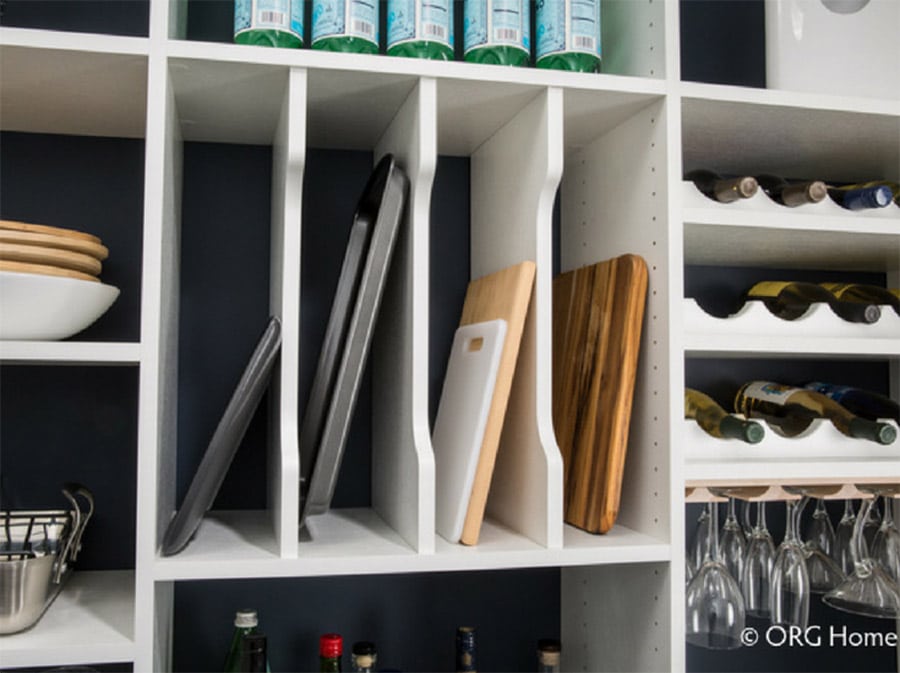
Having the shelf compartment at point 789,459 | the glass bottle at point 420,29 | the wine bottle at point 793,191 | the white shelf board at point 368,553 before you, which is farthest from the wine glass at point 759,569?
the glass bottle at point 420,29

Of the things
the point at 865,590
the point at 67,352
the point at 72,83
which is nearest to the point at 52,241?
the point at 67,352

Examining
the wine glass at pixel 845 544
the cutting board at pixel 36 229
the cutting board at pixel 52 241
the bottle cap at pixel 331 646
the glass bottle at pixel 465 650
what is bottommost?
the glass bottle at pixel 465 650

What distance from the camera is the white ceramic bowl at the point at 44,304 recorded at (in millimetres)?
1047

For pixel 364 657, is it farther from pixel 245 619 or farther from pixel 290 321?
pixel 290 321

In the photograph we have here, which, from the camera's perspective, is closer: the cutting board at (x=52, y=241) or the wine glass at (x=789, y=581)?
the cutting board at (x=52, y=241)

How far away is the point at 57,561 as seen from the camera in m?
1.23

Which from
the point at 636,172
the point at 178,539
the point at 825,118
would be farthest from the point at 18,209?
the point at 825,118

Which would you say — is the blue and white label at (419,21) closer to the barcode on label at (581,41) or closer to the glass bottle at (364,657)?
the barcode on label at (581,41)

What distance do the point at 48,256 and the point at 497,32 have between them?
65cm

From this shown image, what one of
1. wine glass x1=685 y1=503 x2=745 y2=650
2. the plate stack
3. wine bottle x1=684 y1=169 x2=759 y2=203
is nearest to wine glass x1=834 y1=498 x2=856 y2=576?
wine glass x1=685 y1=503 x2=745 y2=650

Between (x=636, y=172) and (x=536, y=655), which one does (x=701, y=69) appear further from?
(x=536, y=655)

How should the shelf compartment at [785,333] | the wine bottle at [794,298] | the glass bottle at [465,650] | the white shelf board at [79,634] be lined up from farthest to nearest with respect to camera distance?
the wine bottle at [794,298] → the glass bottle at [465,650] → the shelf compartment at [785,333] → the white shelf board at [79,634]

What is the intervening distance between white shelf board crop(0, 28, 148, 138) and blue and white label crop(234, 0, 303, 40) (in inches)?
6.0

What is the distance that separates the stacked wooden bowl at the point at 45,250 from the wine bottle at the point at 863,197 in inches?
42.4
